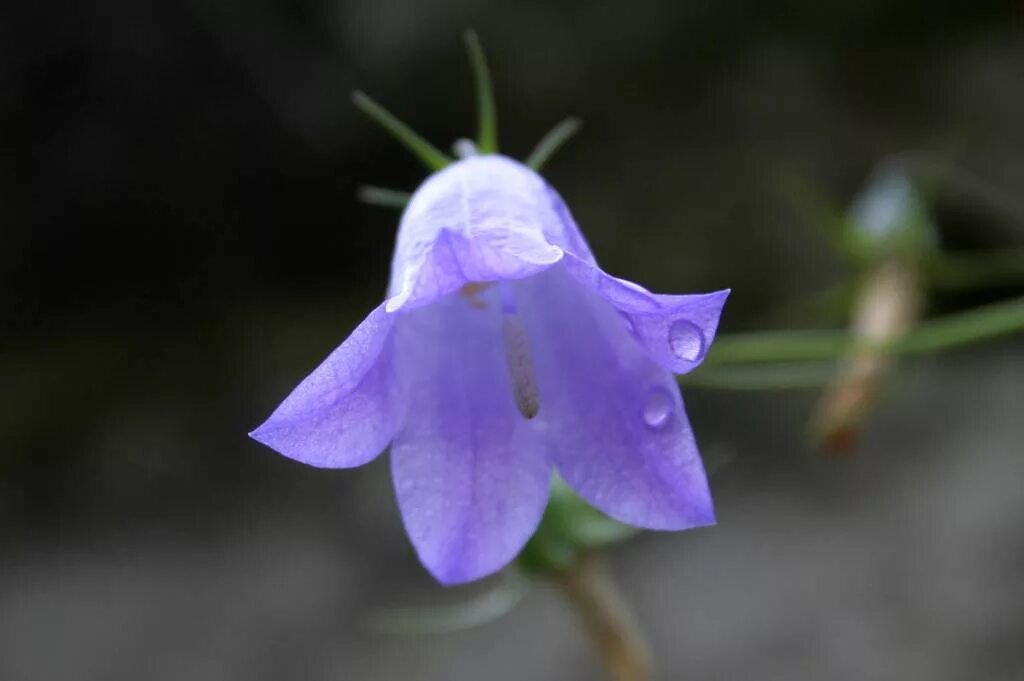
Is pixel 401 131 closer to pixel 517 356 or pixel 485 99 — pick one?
pixel 485 99

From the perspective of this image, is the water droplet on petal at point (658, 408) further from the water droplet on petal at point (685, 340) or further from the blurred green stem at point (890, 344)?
the blurred green stem at point (890, 344)

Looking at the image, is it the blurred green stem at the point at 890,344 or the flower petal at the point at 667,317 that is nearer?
the flower petal at the point at 667,317

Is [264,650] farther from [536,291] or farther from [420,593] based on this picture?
[536,291]

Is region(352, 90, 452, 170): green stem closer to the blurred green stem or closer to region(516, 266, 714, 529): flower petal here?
region(516, 266, 714, 529): flower petal

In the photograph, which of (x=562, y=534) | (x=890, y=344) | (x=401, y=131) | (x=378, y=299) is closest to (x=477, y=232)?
(x=401, y=131)

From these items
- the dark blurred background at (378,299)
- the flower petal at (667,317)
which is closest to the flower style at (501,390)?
the flower petal at (667,317)

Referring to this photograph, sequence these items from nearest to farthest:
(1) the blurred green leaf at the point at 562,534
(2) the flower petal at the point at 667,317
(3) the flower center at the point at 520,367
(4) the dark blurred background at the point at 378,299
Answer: (2) the flower petal at the point at 667,317 < (3) the flower center at the point at 520,367 < (1) the blurred green leaf at the point at 562,534 < (4) the dark blurred background at the point at 378,299

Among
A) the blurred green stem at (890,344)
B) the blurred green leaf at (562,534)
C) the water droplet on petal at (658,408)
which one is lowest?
the blurred green leaf at (562,534)
